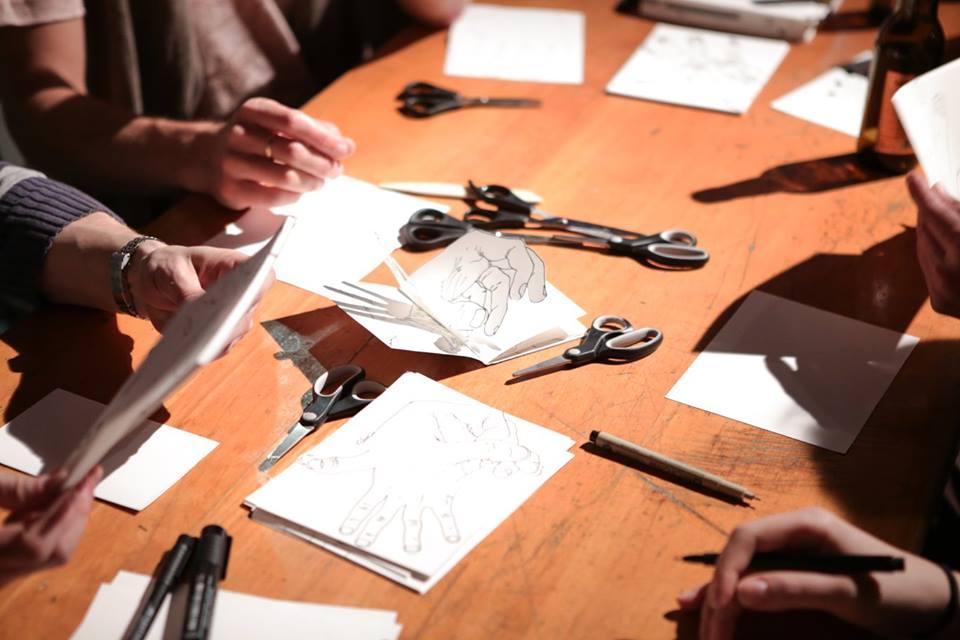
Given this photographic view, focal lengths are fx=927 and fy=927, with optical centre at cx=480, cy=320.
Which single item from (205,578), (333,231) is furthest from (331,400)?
(333,231)

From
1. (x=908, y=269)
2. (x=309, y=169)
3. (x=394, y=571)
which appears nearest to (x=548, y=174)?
(x=309, y=169)

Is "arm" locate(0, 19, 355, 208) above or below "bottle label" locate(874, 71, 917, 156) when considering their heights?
below

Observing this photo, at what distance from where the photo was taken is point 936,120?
1.06 meters

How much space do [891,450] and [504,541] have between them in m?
0.36

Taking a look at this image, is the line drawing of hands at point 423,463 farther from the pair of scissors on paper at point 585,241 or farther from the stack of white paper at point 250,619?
the pair of scissors on paper at point 585,241

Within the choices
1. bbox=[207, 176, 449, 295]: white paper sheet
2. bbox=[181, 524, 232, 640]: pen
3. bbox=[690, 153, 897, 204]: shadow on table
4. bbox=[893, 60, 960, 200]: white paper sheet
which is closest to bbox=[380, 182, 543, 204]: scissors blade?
bbox=[207, 176, 449, 295]: white paper sheet

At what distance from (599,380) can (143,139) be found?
29.6 inches

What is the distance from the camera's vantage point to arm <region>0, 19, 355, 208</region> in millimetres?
1115

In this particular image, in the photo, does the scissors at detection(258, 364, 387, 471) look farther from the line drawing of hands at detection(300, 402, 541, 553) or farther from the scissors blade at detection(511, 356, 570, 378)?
the scissors blade at detection(511, 356, 570, 378)

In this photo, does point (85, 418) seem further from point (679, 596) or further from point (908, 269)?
point (908, 269)

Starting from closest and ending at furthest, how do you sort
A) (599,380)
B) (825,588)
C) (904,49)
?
(825,588) → (599,380) → (904,49)

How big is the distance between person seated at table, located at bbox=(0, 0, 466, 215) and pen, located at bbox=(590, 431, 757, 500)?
1.71 ft

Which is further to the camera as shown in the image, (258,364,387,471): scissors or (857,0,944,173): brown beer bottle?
(857,0,944,173): brown beer bottle

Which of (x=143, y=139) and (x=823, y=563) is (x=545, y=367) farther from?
(x=143, y=139)
